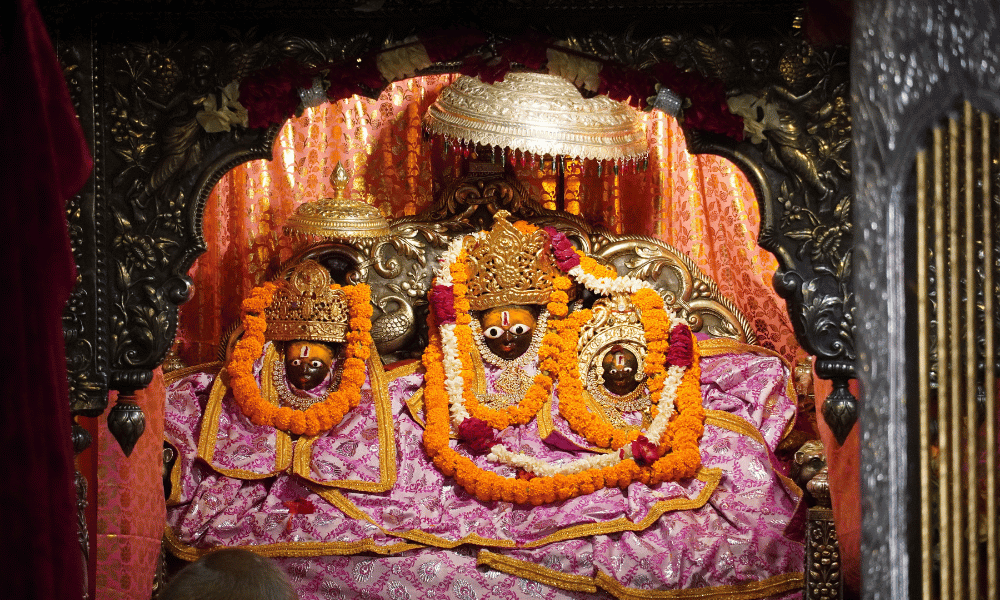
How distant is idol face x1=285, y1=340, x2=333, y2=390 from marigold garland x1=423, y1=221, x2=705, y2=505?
0.51m

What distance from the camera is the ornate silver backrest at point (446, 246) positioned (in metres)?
5.73

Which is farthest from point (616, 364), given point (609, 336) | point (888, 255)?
point (888, 255)

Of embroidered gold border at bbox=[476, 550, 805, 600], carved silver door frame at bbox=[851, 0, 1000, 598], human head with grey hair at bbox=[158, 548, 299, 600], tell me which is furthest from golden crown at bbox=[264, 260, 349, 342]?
carved silver door frame at bbox=[851, 0, 1000, 598]

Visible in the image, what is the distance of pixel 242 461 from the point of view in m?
5.10

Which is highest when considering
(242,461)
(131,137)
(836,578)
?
(131,137)

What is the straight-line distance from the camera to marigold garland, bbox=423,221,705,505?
503 centimetres

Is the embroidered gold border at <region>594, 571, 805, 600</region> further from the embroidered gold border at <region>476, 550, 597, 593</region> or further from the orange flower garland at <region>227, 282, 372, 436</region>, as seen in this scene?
the orange flower garland at <region>227, 282, 372, 436</region>

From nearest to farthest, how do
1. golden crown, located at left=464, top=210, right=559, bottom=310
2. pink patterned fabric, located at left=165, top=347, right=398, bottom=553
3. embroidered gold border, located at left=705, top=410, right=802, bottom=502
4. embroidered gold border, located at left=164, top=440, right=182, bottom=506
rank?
pink patterned fabric, located at left=165, top=347, right=398, bottom=553 < embroidered gold border, located at left=164, top=440, right=182, bottom=506 < embroidered gold border, located at left=705, top=410, right=802, bottom=502 < golden crown, located at left=464, top=210, right=559, bottom=310

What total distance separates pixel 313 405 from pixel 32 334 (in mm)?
2988

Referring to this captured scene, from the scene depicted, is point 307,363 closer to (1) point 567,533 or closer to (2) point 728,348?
(1) point 567,533

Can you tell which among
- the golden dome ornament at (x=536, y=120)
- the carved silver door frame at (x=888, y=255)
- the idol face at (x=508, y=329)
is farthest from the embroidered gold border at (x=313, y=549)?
the carved silver door frame at (x=888, y=255)

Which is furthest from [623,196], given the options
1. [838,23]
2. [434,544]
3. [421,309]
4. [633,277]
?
[838,23]

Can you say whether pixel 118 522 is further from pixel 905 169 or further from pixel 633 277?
pixel 905 169

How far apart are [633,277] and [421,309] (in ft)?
3.74
